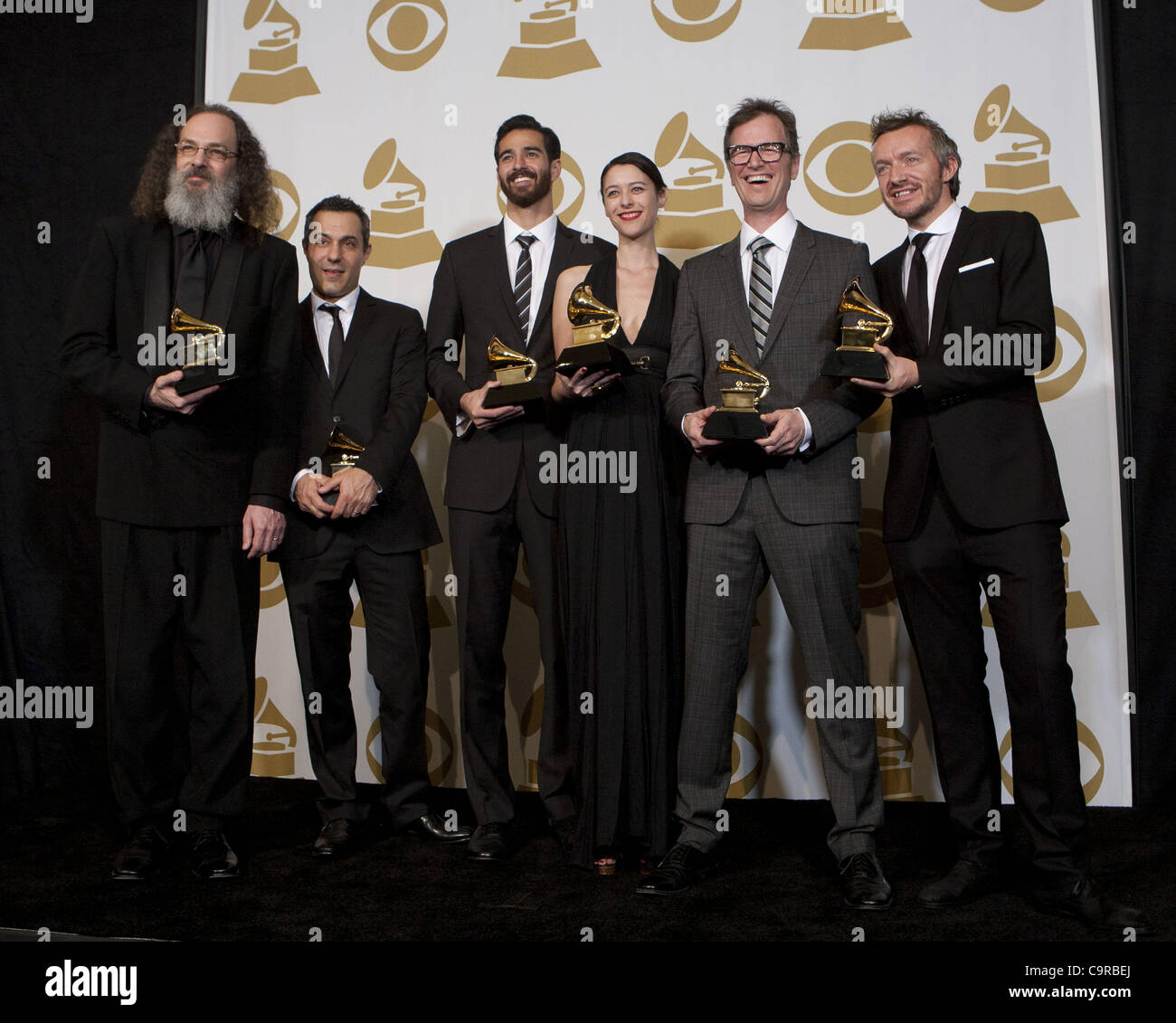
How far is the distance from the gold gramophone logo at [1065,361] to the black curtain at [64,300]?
0.16 metres

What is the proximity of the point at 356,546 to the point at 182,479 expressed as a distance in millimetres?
648

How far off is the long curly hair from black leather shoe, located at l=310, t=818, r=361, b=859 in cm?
201

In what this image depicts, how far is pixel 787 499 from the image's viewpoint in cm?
311

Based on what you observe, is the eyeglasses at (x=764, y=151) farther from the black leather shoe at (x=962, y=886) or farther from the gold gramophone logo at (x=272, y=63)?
the gold gramophone logo at (x=272, y=63)

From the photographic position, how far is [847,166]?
14.9 feet

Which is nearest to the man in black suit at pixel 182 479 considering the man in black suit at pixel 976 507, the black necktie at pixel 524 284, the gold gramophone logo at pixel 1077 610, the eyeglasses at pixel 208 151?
the eyeglasses at pixel 208 151

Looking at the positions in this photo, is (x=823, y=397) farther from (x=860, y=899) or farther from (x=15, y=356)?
(x=15, y=356)

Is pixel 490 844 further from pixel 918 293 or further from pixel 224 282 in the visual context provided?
pixel 918 293

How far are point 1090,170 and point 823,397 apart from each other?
6.95ft

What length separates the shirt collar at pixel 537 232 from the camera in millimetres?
3830

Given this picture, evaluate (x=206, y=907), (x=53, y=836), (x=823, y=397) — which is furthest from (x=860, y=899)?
(x=53, y=836)

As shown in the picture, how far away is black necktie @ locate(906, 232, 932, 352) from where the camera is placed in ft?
10.6

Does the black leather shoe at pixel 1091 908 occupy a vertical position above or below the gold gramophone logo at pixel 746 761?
below
